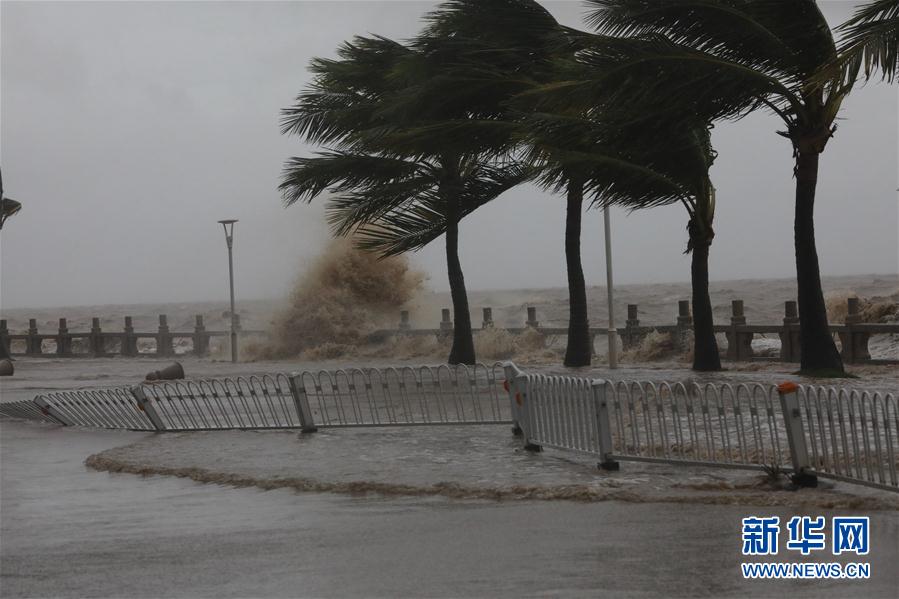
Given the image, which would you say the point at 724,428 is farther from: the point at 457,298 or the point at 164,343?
the point at 164,343

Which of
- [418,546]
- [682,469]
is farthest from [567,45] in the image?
[418,546]

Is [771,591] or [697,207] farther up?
[697,207]

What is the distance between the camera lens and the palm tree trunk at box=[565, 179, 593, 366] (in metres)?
29.9

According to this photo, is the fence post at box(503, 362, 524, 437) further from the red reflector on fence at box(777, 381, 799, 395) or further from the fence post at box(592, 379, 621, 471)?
the red reflector on fence at box(777, 381, 799, 395)

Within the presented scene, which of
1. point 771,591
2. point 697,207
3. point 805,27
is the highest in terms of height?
point 805,27

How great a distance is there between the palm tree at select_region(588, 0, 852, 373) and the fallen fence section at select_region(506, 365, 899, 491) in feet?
22.9

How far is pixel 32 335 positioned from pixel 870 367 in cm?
4519

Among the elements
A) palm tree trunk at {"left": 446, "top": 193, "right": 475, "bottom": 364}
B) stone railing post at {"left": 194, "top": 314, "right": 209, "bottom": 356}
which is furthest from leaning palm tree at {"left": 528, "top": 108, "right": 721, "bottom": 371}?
stone railing post at {"left": 194, "top": 314, "right": 209, "bottom": 356}

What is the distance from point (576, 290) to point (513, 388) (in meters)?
16.5

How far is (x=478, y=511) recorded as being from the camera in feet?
31.7

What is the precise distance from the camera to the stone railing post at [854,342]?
2619 cm

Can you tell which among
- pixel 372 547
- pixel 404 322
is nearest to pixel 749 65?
pixel 372 547

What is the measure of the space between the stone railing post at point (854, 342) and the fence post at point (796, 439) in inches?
681

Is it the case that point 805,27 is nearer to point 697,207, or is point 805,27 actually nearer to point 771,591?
point 697,207
